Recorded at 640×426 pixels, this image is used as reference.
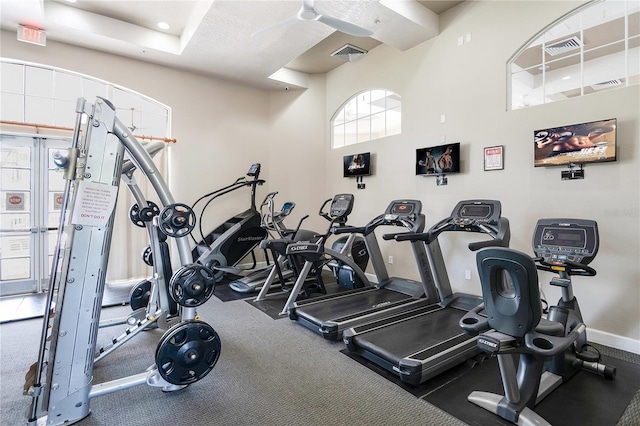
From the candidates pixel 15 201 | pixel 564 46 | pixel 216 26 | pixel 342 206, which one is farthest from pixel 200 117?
pixel 564 46

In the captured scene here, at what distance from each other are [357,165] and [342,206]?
1.21 metres

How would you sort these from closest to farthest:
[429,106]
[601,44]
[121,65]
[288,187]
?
1. [601,44]
2. [429,106]
3. [121,65]
4. [288,187]

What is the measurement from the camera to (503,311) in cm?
193

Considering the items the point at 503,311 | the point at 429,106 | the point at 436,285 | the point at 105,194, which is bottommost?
the point at 436,285

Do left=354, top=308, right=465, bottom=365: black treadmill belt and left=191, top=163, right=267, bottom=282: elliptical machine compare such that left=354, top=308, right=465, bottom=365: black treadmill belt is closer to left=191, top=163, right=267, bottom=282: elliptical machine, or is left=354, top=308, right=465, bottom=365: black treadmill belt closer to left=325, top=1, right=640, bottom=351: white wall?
left=325, top=1, right=640, bottom=351: white wall

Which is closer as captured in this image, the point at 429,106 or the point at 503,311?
the point at 503,311

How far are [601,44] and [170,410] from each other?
199 inches

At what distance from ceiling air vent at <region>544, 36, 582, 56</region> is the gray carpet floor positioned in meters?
→ 3.15

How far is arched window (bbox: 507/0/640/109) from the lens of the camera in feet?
10.3

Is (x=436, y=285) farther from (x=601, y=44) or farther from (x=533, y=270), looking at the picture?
(x=601, y=44)

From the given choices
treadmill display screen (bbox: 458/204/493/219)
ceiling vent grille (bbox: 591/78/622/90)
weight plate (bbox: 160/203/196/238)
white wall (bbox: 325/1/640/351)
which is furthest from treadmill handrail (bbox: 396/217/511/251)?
weight plate (bbox: 160/203/196/238)

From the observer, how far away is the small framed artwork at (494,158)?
396 centimetres

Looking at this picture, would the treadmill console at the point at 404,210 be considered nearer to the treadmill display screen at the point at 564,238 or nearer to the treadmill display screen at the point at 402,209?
the treadmill display screen at the point at 402,209

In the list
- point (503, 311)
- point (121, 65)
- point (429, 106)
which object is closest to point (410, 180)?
point (429, 106)
